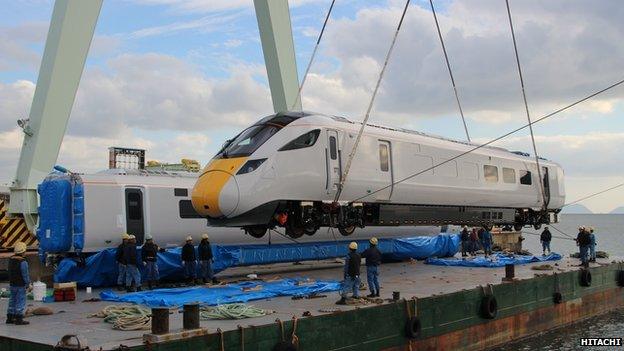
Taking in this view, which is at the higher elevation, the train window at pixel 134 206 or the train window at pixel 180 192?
the train window at pixel 180 192

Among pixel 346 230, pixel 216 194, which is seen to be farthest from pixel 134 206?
pixel 346 230

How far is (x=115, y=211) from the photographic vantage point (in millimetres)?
18312

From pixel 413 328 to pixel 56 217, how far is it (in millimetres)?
10415

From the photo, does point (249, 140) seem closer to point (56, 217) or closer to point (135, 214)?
point (135, 214)

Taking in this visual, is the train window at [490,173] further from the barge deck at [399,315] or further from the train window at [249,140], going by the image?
the train window at [249,140]

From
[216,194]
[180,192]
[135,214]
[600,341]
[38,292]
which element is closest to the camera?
[216,194]

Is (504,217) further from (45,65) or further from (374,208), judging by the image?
(45,65)

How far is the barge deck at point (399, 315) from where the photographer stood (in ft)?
35.3

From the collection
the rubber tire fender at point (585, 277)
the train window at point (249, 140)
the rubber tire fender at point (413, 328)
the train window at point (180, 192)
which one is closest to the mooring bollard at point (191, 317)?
the train window at point (249, 140)

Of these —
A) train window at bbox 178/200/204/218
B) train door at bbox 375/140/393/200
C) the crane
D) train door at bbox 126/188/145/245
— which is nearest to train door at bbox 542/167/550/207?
train door at bbox 375/140/393/200

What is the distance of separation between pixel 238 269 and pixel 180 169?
437 centimetres

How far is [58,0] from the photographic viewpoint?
2191 cm

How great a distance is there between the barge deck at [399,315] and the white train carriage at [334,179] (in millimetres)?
2118

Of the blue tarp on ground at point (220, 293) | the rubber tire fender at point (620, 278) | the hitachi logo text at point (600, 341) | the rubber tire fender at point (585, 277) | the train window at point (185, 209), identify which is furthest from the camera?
the rubber tire fender at point (620, 278)
